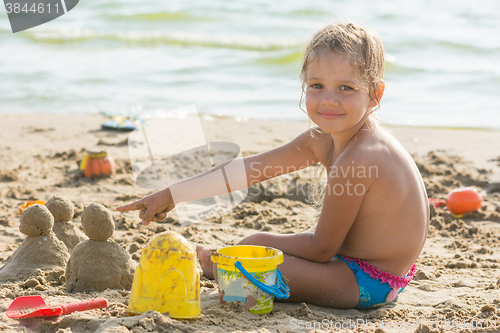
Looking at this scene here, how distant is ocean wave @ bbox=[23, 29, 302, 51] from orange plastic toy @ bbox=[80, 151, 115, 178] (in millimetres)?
8808

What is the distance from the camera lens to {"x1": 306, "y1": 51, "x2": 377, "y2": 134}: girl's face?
87.3 inches

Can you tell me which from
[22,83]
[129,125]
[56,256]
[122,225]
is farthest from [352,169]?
[22,83]

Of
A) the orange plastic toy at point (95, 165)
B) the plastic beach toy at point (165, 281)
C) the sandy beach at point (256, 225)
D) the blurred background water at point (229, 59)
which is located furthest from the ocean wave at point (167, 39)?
the plastic beach toy at point (165, 281)

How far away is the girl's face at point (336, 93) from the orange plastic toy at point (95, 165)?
97.1 inches

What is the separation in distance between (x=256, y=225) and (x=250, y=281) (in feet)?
4.63

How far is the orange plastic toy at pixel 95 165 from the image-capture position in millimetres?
4199

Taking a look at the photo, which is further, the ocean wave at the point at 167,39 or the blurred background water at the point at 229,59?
Result: the ocean wave at the point at 167,39

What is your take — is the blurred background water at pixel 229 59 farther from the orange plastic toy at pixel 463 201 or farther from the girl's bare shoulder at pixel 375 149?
the girl's bare shoulder at pixel 375 149

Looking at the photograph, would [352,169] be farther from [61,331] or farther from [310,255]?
[61,331]

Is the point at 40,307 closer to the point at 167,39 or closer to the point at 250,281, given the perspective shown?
the point at 250,281

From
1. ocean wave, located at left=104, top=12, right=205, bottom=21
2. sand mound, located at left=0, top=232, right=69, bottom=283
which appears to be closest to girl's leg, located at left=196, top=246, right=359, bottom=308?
sand mound, located at left=0, top=232, right=69, bottom=283

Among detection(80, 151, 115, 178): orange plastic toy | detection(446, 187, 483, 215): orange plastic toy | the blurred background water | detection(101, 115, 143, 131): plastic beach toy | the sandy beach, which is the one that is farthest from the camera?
the blurred background water

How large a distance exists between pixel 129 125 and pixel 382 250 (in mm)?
4122

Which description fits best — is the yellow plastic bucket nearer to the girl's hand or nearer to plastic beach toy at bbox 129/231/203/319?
plastic beach toy at bbox 129/231/203/319
